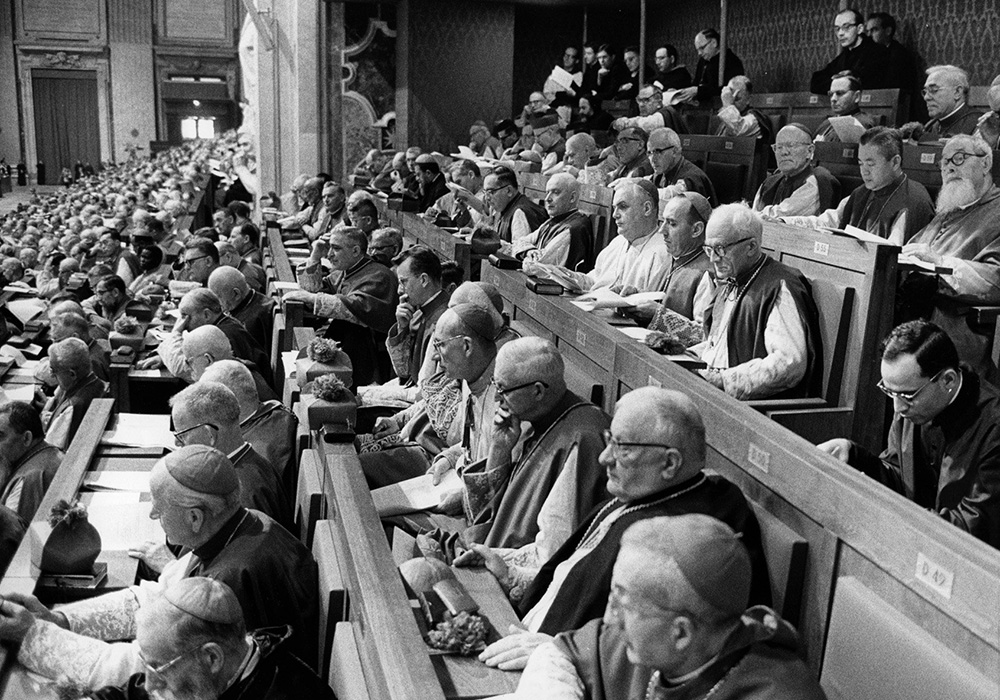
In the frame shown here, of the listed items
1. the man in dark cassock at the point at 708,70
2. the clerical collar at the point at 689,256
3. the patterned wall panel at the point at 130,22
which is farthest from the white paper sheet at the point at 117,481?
the patterned wall panel at the point at 130,22

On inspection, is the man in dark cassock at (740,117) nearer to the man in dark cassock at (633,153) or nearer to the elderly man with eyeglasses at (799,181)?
the man in dark cassock at (633,153)

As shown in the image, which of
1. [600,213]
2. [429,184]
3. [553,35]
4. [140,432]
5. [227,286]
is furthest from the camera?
[553,35]

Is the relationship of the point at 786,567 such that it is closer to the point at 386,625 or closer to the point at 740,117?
the point at 386,625

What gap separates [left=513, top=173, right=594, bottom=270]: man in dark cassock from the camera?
644 cm

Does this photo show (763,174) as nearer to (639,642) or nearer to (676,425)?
(676,425)

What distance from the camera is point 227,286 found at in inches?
264

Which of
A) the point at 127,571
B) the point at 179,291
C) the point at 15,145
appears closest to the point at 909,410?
the point at 127,571

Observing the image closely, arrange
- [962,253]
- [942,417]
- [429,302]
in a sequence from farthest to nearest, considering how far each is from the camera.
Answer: [429,302] < [962,253] < [942,417]

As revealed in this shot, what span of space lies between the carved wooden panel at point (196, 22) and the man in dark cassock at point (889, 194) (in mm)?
26115

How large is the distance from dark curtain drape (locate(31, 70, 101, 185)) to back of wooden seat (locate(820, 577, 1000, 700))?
28507 mm

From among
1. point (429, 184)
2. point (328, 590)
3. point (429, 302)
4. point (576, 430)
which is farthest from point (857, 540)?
point (429, 184)

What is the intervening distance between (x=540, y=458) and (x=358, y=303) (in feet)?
11.3

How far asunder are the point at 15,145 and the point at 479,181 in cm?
2255

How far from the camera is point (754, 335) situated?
3.92m
